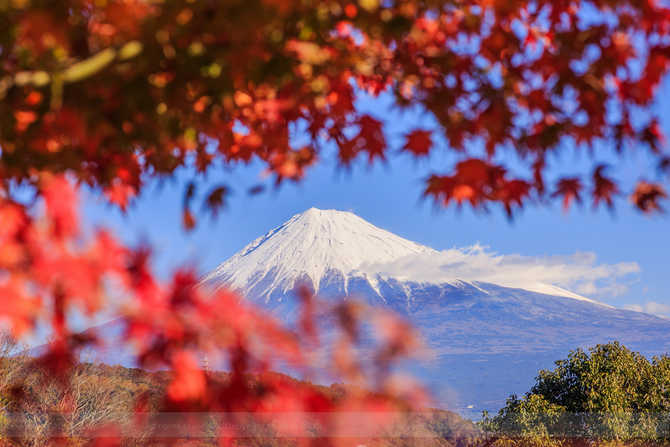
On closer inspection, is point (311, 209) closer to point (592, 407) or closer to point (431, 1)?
point (592, 407)

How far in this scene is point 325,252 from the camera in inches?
4259

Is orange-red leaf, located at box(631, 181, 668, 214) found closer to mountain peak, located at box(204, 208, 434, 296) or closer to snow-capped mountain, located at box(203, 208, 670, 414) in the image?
snow-capped mountain, located at box(203, 208, 670, 414)

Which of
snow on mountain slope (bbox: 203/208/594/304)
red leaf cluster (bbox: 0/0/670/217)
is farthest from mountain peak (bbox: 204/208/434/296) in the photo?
red leaf cluster (bbox: 0/0/670/217)

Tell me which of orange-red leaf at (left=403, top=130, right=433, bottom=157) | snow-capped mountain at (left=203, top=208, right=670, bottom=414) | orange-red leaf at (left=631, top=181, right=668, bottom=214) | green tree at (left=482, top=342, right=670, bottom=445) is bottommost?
green tree at (left=482, top=342, right=670, bottom=445)

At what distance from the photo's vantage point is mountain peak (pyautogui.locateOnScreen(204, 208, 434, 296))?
342ft

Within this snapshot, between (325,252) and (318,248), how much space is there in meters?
1.73

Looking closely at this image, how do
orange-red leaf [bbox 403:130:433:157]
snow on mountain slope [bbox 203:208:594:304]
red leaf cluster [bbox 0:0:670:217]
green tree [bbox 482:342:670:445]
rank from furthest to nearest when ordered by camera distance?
snow on mountain slope [bbox 203:208:594:304]
green tree [bbox 482:342:670:445]
orange-red leaf [bbox 403:130:433:157]
red leaf cluster [bbox 0:0:670:217]

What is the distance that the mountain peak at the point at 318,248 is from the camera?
104375 millimetres

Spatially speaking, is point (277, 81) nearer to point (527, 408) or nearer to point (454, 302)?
point (527, 408)

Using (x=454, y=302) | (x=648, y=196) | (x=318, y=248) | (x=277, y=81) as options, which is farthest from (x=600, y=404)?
(x=454, y=302)

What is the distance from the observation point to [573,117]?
8.93 feet

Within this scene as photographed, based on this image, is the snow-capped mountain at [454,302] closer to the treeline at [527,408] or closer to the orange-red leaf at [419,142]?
the treeline at [527,408]

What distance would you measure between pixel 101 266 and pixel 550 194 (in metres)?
2.49

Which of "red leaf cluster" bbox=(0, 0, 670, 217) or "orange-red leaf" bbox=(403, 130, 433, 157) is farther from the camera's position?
"orange-red leaf" bbox=(403, 130, 433, 157)
